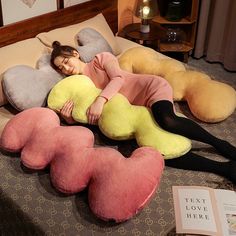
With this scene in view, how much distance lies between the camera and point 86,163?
4.73 ft

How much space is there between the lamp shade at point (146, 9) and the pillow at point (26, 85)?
4.23ft

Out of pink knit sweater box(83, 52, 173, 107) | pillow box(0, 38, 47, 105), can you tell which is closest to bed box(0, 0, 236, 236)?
pillow box(0, 38, 47, 105)

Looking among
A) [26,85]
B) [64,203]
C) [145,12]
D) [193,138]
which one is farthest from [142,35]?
[64,203]

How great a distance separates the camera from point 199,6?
3336 millimetres

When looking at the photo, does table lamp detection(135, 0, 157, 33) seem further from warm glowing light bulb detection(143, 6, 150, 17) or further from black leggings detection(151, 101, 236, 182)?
black leggings detection(151, 101, 236, 182)

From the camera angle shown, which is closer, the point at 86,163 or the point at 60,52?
the point at 86,163

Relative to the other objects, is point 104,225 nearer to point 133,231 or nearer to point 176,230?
point 133,231

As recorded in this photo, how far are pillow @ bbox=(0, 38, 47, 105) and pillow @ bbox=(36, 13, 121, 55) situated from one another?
86mm

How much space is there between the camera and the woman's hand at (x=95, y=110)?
1.71 metres

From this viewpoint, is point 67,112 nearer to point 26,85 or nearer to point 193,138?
point 26,85

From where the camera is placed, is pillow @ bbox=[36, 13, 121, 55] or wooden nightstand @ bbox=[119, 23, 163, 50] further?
wooden nightstand @ bbox=[119, 23, 163, 50]

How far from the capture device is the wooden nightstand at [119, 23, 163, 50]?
2900 mm

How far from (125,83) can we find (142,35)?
1.17 m

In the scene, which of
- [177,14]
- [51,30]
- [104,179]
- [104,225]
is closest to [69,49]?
[51,30]
